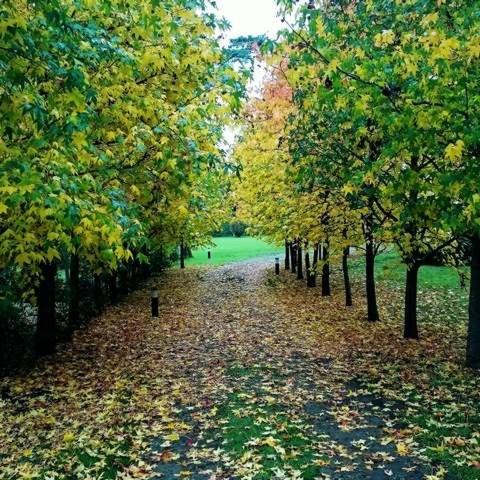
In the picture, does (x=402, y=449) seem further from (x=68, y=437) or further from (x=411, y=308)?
(x=411, y=308)

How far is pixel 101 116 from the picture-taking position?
28.0 feet

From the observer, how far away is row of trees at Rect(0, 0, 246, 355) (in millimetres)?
5602

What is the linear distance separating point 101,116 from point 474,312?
343 inches

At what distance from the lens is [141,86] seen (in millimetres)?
9750

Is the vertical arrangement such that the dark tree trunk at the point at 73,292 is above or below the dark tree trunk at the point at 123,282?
above

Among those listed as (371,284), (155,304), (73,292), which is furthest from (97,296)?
(371,284)

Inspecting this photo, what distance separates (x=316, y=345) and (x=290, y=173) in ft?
16.3

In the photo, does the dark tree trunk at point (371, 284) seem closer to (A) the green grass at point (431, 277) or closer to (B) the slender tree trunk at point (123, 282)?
(A) the green grass at point (431, 277)

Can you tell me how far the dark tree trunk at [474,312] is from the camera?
11109 millimetres

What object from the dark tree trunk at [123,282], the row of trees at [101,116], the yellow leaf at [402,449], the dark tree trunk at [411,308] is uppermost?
the row of trees at [101,116]

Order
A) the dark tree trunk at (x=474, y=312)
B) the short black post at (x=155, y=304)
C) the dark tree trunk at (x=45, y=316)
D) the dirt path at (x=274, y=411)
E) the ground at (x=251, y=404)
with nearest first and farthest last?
the dirt path at (x=274, y=411)
the ground at (x=251, y=404)
the dark tree trunk at (x=474, y=312)
the dark tree trunk at (x=45, y=316)
the short black post at (x=155, y=304)

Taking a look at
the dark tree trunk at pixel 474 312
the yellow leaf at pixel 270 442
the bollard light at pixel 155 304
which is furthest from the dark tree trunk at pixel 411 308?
the bollard light at pixel 155 304

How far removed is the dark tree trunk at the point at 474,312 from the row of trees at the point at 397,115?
2 centimetres

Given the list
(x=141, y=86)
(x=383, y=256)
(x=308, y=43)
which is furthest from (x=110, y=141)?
(x=383, y=256)
